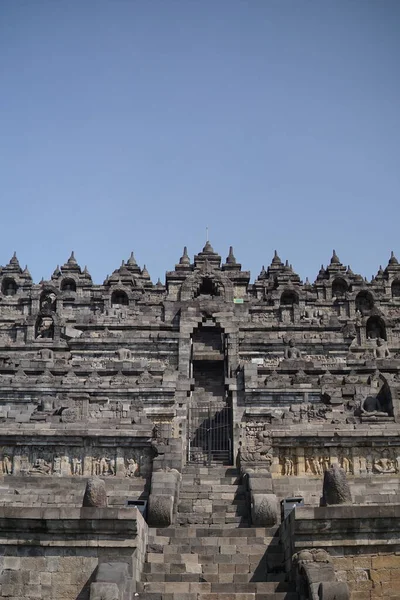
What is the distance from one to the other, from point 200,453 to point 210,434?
1.12 m

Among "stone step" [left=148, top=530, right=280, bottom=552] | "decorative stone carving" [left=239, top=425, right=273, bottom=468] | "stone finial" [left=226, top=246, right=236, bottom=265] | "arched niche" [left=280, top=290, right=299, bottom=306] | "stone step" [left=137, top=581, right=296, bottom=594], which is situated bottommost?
"stone step" [left=137, top=581, right=296, bottom=594]

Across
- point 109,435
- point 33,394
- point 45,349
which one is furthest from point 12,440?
point 45,349

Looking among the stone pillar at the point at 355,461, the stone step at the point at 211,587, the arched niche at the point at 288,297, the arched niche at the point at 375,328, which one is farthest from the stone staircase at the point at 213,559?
the arched niche at the point at 288,297

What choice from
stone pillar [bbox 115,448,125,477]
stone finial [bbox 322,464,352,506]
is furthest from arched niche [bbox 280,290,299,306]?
stone finial [bbox 322,464,352,506]

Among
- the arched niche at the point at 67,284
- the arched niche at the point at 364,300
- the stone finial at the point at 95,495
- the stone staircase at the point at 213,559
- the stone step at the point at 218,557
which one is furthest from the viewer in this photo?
the arched niche at the point at 67,284

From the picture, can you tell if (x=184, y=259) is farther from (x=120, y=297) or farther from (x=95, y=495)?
(x=95, y=495)

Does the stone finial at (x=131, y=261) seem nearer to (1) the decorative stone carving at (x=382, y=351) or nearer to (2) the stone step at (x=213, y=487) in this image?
(1) the decorative stone carving at (x=382, y=351)

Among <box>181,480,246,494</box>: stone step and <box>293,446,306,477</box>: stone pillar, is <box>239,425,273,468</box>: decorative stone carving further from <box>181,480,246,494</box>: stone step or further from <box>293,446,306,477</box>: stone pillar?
<box>181,480,246,494</box>: stone step

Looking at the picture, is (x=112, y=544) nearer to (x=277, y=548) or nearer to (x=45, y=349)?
(x=277, y=548)

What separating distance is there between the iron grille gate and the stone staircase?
4922mm

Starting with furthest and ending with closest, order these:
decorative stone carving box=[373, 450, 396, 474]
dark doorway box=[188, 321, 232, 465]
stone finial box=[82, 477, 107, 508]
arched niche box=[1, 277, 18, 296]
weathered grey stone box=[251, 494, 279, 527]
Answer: arched niche box=[1, 277, 18, 296]
dark doorway box=[188, 321, 232, 465]
decorative stone carving box=[373, 450, 396, 474]
weathered grey stone box=[251, 494, 279, 527]
stone finial box=[82, 477, 107, 508]

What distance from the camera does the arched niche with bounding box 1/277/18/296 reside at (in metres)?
63.2

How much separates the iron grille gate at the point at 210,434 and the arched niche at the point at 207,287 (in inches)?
577

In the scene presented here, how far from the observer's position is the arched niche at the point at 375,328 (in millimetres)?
45875
